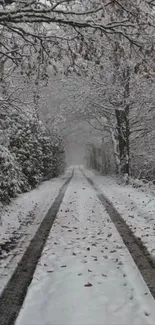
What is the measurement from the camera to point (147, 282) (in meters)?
6.01

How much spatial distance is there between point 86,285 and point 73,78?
19588 mm

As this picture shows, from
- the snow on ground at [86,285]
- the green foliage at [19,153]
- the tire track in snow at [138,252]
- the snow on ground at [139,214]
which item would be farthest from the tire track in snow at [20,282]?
the green foliage at [19,153]

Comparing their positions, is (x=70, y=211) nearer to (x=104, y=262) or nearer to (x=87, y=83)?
(x=104, y=262)

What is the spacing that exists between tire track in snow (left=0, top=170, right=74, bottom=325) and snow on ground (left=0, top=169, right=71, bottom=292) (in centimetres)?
13

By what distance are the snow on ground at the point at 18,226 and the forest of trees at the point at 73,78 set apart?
0.83 meters

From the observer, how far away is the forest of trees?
6906mm

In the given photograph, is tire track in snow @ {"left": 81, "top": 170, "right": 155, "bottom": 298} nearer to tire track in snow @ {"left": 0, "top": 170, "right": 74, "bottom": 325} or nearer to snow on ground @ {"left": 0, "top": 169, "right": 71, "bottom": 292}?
tire track in snow @ {"left": 0, "top": 170, "right": 74, "bottom": 325}

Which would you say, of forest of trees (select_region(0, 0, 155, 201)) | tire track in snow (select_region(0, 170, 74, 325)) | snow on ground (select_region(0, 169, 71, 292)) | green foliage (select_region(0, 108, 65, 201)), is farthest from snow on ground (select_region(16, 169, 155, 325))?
green foliage (select_region(0, 108, 65, 201))

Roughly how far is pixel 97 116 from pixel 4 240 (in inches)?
836

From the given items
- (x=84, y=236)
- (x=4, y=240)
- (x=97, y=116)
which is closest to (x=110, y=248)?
(x=84, y=236)

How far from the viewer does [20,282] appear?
6.29 meters

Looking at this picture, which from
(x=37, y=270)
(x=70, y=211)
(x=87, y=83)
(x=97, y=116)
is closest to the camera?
(x=37, y=270)

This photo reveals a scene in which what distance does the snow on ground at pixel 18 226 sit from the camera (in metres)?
7.51

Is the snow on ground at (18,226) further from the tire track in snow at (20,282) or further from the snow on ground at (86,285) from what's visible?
the snow on ground at (86,285)
